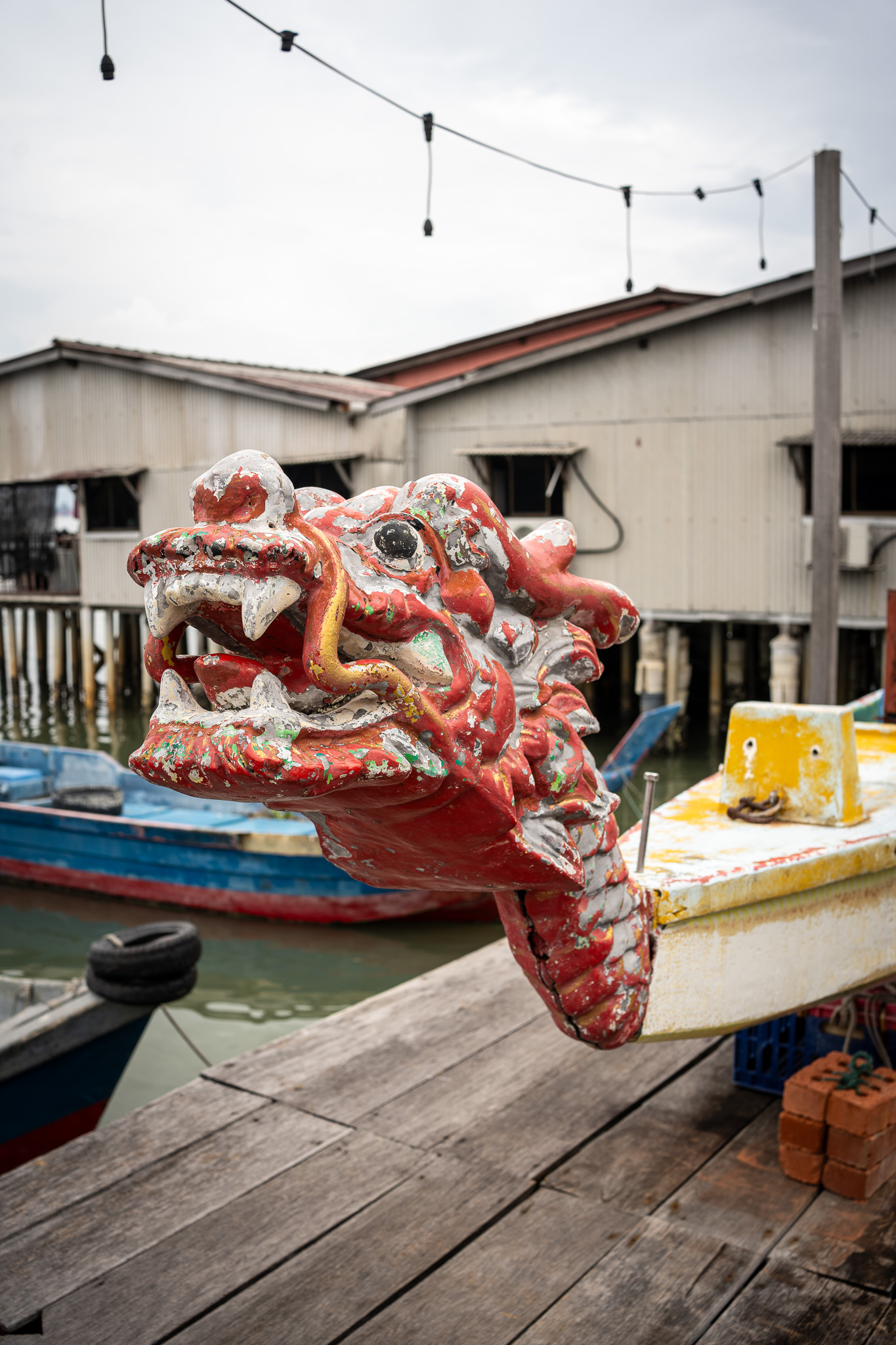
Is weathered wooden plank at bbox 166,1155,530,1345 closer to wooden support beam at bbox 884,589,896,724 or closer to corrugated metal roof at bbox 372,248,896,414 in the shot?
wooden support beam at bbox 884,589,896,724

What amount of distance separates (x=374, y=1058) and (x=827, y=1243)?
1.44 m

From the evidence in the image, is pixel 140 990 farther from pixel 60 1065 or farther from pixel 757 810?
pixel 757 810

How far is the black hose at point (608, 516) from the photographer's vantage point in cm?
1254

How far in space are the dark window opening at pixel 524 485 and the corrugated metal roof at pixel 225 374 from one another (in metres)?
1.80

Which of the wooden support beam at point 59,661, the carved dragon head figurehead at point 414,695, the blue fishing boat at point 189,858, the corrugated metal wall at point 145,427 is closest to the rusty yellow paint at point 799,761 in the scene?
the carved dragon head figurehead at point 414,695

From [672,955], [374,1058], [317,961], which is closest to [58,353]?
[317,961]

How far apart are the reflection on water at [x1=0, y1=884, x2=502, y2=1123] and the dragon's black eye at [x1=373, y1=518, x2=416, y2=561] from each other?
5043mm

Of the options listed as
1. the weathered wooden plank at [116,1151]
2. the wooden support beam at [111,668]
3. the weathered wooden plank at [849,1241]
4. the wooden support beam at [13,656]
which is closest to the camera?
the weathered wooden plank at [849,1241]

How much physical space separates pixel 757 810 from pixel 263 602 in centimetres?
179

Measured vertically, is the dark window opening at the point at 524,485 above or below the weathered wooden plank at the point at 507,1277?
above

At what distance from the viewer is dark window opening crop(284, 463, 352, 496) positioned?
45.9 ft

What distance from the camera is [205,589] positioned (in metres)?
1.44

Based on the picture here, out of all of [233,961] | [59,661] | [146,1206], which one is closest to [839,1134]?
[146,1206]

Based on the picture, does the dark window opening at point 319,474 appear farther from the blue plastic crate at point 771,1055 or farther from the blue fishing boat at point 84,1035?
the blue plastic crate at point 771,1055
